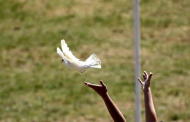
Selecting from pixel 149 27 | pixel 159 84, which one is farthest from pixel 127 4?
pixel 159 84

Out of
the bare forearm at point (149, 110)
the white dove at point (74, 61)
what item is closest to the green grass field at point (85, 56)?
the bare forearm at point (149, 110)

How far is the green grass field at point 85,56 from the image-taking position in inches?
356

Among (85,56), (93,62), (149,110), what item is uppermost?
(85,56)

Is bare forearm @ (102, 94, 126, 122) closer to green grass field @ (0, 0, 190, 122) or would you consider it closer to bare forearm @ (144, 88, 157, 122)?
bare forearm @ (144, 88, 157, 122)

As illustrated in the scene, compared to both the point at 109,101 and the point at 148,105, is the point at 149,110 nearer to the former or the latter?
the point at 148,105

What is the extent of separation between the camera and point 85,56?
1073cm

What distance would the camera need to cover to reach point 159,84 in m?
9.62

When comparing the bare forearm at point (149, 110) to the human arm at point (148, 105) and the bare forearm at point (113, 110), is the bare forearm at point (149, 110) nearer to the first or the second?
the human arm at point (148, 105)

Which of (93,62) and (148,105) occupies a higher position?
(93,62)

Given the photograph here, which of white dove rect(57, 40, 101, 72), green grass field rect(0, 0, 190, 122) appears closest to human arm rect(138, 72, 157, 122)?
white dove rect(57, 40, 101, 72)

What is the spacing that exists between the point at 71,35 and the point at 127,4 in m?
1.55

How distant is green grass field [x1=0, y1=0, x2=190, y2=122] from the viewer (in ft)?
29.6

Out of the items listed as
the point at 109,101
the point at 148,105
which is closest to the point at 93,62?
the point at 109,101

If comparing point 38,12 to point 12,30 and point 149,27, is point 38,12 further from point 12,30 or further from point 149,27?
point 149,27
